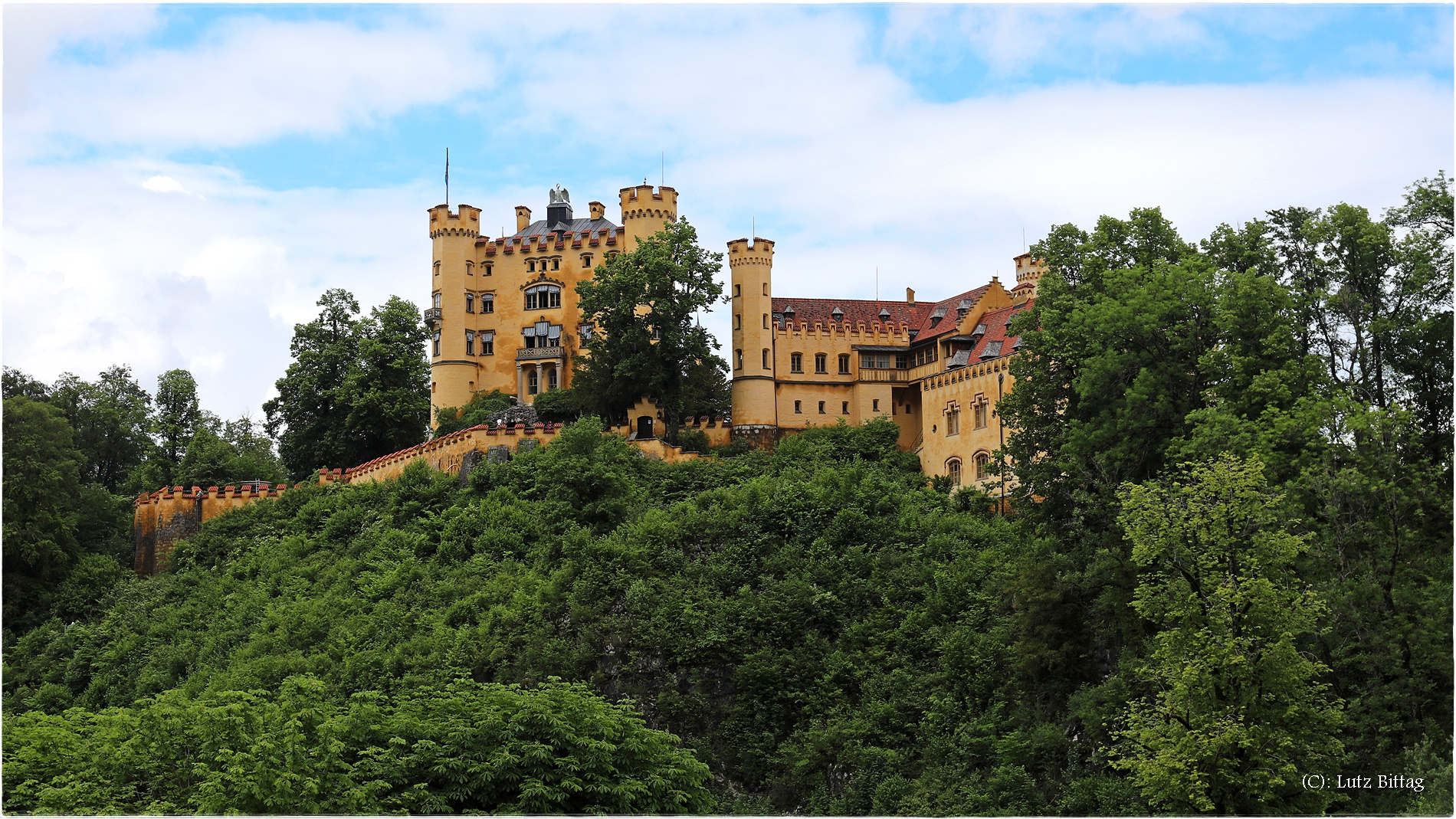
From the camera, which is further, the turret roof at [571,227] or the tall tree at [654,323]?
the turret roof at [571,227]

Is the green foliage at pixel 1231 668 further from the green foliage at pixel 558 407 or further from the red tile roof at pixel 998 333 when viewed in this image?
the green foliage at pixel 558 407

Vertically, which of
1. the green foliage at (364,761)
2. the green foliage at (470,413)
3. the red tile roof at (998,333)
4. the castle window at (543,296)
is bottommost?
the green foliage at (364,761)

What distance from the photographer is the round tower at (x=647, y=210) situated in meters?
79.0

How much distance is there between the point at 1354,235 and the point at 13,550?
51092 mm

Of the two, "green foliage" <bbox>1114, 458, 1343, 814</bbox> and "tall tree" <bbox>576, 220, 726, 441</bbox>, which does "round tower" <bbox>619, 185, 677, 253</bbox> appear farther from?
"green foliage" <bbox>1114, 458, 1343, 814</bbox>

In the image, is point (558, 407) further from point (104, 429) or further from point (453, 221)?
point (104, 429)

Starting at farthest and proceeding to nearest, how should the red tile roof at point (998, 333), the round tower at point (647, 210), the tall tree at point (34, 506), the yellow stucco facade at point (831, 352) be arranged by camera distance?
the round tower at point (647, 210), the yellow stucco facade at point (831, 352), the red tile roof at point (998, 333), the tall tree at point (34, 506)

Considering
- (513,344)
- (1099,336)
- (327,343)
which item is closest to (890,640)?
(1099,336)

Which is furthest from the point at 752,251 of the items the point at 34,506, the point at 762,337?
the point at 34,506

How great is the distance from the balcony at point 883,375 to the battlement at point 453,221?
20.7 metres

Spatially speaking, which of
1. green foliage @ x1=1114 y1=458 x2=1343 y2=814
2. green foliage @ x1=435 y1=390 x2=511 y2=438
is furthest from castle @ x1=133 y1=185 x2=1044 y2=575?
green foliage @ x1=1114 y1=458 x2=1343 y2=814

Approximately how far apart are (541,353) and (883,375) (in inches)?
649

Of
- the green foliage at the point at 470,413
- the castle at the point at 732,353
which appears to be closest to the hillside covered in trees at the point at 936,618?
the castle at the point at 732,353

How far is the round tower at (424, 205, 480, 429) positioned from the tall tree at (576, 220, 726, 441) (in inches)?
363
